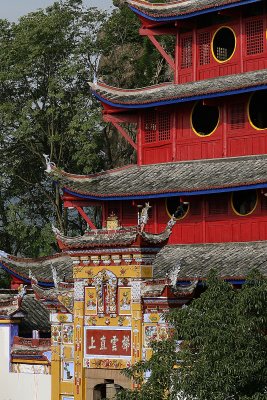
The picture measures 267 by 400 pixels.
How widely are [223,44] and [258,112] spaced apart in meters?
3.39

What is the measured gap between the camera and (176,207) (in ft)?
133

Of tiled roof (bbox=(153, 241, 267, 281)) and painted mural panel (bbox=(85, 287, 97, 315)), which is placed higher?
tiled roof (bbox=(153, 241, 267, 281))

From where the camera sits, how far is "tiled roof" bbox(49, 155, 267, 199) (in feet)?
125

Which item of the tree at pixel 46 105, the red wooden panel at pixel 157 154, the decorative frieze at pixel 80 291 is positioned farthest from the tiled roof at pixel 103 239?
the tree at pixel 46 105

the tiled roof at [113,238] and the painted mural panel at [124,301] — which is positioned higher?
the tiled roof at [113,238]

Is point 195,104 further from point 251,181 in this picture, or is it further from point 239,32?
point 251,181

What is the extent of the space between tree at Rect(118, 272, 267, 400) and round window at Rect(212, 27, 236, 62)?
15171 mm

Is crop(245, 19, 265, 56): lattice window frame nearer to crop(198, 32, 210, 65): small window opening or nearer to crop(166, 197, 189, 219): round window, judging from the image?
crop(198, 32, 210, 65): small window opening

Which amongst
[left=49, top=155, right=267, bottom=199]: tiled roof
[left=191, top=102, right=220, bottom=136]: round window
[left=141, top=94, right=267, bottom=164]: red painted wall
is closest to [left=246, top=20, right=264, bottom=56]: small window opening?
[left=141, top=94, right=267, bottom=164]: red painted wall

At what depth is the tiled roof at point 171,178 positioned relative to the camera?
38125mm

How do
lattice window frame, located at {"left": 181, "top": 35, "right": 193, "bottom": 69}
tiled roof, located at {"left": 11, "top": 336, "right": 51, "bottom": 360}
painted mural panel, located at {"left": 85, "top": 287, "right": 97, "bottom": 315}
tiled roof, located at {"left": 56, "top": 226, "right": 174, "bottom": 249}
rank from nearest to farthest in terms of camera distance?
tiled roof, located at {"left": 56, "top": 226, "right": 174, "bottom": 249} → painted mural panel, located at {"left": 85, "top": 287, "right": 97, "bottom": 315} → tiled roof, located at {"left": 11, "top": 336, "right": 51, "bottom": 360} → lattice window frame, located at {"left": 181, "top": 35, "right": 193, "bottom": 69}

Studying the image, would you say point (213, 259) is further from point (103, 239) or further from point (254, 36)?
point (254, 36)

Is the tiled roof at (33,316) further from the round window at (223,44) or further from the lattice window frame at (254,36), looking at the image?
the lattice window frame at (254,36)

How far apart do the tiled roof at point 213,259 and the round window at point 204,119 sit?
4212 millimetres
